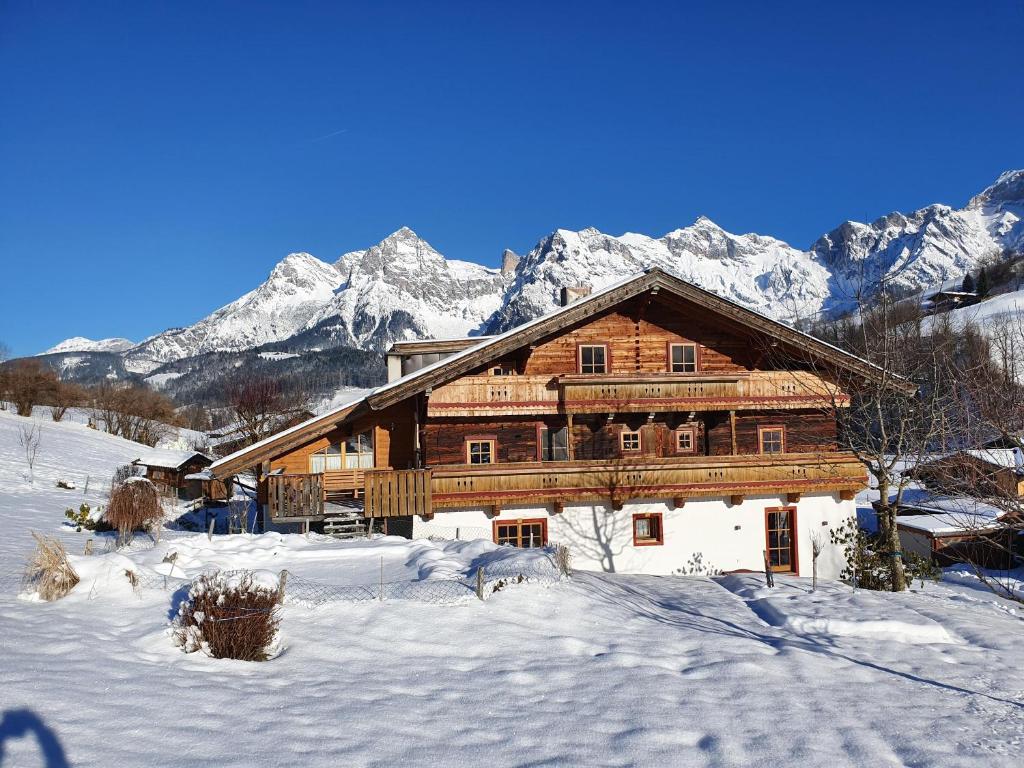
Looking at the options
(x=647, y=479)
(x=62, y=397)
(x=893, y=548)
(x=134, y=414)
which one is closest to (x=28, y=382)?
(x=62, y=397)

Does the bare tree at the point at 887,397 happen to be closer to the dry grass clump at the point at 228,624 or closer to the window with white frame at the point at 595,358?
the window with white frame at the point at 595,358

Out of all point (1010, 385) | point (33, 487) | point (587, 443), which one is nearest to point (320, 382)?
point (33, 487)

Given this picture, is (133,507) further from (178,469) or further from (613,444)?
(178,469)

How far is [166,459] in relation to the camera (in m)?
49.7

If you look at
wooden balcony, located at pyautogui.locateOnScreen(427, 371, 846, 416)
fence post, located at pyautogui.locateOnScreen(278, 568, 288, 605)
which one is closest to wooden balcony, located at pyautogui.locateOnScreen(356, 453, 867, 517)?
wooden balcony, located at pyautogui.locateOnScreen(427, 371, 846, 416)

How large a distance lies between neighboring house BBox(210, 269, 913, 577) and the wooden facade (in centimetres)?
4

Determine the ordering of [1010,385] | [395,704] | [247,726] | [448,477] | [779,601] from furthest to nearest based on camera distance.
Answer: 1. [448,477]
2. [779,601]
3. [1010,385]
4. [395,704]
5. [247,726]

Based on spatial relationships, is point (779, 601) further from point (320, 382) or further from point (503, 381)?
point (320, 382)

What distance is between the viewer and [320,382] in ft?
634

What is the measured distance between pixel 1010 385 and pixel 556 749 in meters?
9.26

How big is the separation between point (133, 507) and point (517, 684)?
1801 cm

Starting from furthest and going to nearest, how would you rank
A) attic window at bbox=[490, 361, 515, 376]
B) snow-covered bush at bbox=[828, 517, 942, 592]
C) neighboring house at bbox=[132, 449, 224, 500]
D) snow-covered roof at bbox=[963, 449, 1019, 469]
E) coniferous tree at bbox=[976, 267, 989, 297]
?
coniferous tree at bbox=[976, 267, 989, 297] < neighboring house at bbox=[132, 449, 224, 500] < attic window at bbox=[490, 361, 515, 376] < snow-covered bush at bbox=[828, 517, 942, 592] < snow-covered roof at bbox=[963, 449, 1019, 469]

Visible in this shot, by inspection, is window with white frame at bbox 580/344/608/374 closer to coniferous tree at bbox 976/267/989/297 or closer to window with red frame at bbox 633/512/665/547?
window with red frame at bbox 633/512/665/547

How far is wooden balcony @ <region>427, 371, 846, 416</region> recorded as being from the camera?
19.8 metres
